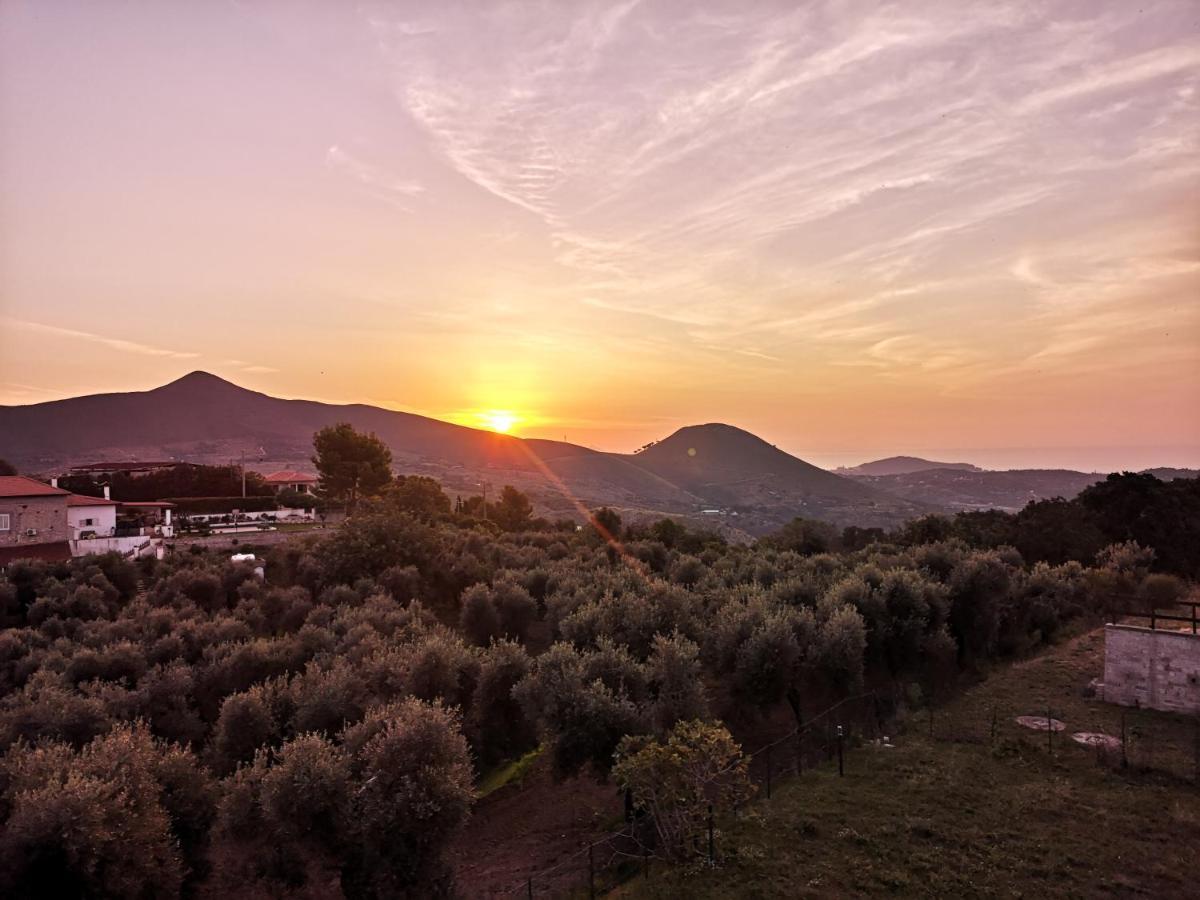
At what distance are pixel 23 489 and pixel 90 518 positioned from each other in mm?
6457

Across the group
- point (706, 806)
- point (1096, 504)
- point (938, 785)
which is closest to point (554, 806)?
Result: point (706, 806)

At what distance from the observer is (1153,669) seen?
1067 inches

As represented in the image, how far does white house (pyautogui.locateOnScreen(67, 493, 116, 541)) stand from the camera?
201ft

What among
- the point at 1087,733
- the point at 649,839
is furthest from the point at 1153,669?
the point at 649,839

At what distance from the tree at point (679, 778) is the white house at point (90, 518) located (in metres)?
62.5

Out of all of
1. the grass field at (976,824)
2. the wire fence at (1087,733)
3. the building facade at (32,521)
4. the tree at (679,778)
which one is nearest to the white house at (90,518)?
the building facade at (32,521)

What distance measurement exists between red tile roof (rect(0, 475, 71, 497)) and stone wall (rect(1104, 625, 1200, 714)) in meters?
78.5

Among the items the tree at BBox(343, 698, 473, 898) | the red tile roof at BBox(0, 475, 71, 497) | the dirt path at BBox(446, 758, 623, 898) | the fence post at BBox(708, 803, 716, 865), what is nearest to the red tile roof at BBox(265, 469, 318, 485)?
the red tile roof at BBox(0, 475, 71, 497)

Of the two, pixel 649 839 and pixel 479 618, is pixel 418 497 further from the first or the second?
pixel 649 839

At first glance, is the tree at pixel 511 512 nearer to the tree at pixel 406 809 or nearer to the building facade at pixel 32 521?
the building facade at pixel 32 521

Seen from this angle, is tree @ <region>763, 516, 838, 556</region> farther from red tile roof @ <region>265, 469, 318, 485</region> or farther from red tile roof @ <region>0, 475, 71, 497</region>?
red tile roof @ <region>265, 469, 318, 485</region>

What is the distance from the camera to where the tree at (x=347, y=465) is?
3420 inches

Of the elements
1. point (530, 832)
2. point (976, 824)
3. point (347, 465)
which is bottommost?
point (530, 832)

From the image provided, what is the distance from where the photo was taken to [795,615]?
30.9 metres
